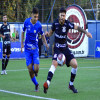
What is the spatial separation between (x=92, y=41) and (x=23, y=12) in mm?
12220

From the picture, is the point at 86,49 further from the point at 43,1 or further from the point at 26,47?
the point at 26,47

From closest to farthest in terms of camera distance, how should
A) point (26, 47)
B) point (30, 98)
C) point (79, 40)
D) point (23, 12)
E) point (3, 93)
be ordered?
point (30, 98) → point (3, 93) → point (26, 47) → point (79, 40) → point (23, 12)

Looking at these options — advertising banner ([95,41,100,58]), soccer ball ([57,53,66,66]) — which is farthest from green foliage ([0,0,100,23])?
soccer ball ([57,53,66,66])

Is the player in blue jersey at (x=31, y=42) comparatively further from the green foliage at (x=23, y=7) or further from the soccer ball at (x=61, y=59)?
the green foliage at (x=23, y=7)

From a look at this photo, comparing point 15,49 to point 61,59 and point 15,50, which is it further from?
point 61,59

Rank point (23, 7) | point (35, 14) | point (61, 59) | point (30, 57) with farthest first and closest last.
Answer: point (23, 7)
point (30, 57)
point (35, 14)
point (61, 59)

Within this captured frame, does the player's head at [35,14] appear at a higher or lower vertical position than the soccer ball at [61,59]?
higher

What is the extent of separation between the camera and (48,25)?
31656 mm

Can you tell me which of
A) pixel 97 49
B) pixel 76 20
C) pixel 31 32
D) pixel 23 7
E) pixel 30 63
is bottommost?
pixel 30 63

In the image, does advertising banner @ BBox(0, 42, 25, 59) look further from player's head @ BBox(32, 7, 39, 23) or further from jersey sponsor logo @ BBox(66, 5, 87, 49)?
player's head @ BBox(32, 7, 39, 23)

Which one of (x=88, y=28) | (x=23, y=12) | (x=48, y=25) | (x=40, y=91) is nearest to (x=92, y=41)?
(x=88, y=28)

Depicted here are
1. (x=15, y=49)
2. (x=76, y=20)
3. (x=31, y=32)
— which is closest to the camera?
(x=31, y=32)

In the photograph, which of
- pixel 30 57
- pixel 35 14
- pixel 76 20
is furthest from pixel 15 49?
pixel 35 14

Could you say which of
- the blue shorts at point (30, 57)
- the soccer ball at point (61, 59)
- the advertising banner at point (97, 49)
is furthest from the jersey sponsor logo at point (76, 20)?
the soccer ball at point (61, 59)
